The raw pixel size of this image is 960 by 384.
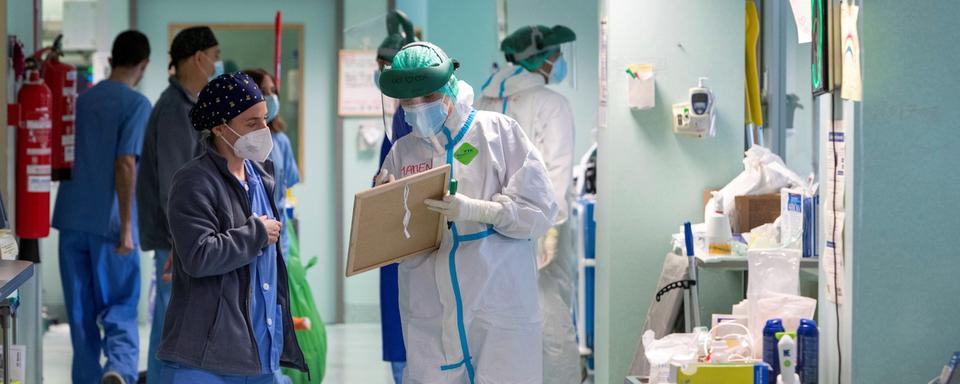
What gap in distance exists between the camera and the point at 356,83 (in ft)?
28.7

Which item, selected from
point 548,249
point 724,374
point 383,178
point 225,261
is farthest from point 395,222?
point 548,249

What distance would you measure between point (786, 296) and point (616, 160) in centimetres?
148

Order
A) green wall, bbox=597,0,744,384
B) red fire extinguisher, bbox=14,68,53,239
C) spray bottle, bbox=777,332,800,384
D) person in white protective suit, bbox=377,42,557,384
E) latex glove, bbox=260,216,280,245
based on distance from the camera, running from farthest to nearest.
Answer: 1. red fire extinguisher, bbox=14,68,53,239
2. green wall, bbox=597,0,744,384
3. person in white protective suit, bbox=377,42,557,384
4. latex glove, bbox=260,216,280,245
5. spray bottle, bbox=777,332,800,384

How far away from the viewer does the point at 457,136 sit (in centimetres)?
374

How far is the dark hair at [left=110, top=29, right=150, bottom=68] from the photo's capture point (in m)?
5.89

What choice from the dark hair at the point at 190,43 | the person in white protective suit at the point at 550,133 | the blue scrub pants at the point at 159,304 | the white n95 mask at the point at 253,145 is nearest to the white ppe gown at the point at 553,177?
the person in white protective suit at the point at 550,133

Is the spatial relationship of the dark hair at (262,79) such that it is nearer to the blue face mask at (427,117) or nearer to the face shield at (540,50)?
the face shield at (540,50)

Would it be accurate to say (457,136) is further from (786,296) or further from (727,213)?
(727,213)

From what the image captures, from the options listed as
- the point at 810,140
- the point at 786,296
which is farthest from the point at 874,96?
the point at 810,140

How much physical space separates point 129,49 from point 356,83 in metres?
2.95

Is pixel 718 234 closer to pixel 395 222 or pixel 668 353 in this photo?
pixel 668 353

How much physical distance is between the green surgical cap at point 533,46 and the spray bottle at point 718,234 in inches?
62.4

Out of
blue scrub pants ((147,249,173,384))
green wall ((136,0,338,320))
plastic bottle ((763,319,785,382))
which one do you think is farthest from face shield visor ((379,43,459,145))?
green wall ((136,0,338,320))

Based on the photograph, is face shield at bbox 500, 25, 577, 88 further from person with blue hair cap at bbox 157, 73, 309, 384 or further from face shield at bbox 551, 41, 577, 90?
person with blue hair cap at bbox 157, 73, 309, 384
